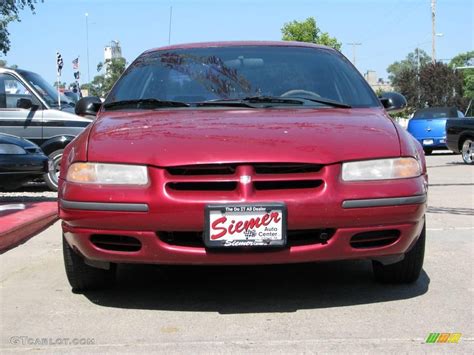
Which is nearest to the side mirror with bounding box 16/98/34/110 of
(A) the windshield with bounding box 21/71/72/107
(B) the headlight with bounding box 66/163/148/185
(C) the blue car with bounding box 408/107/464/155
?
(A) the windshield with bounding box 21/71/72/107

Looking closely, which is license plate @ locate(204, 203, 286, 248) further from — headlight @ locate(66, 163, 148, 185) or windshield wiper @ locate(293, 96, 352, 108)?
windshield wiper @ locate(293, 96, 352, 108)

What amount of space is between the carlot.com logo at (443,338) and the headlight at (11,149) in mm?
5916

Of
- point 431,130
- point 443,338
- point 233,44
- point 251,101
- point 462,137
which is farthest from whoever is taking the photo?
point 431,130

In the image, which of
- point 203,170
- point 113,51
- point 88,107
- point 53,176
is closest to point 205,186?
point 203,170

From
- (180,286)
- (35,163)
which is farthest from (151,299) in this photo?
(35,163)

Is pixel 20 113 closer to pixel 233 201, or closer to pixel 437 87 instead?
pixel 233 201

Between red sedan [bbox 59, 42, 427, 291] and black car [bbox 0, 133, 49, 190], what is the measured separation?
4.03 meters

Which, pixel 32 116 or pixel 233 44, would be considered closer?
pixel 233 44

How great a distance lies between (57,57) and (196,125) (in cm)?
1685

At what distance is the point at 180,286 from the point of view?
13.9 feet

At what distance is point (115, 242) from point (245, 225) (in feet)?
2.44

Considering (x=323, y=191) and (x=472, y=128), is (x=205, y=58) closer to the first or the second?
(x=323, y=191)

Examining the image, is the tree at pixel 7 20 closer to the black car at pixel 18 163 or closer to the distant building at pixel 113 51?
the black car at pixel 18 163

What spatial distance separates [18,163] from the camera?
25.2ft
